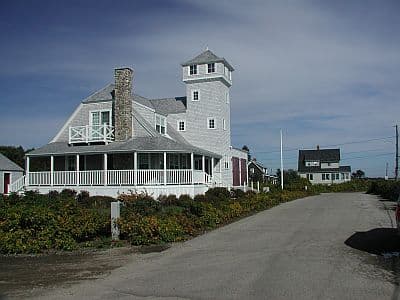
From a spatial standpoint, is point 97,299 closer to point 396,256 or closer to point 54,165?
point 396,256

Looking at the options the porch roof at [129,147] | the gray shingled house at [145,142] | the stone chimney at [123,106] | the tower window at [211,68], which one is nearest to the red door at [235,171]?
the gray shingled house at [145,142]

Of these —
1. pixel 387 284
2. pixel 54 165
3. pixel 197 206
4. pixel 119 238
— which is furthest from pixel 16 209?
pixel 54 165

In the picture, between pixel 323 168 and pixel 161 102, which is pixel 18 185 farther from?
pixel 323 168

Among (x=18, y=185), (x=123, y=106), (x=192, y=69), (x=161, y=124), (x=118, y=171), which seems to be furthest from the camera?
(x=192, y=69)

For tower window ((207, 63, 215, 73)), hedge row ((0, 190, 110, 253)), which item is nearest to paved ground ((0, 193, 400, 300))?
hedge row ((0, 190, 110, 253))

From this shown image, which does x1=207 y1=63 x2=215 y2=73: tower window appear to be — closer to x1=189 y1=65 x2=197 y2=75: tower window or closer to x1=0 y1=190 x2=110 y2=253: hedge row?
x1=189 y1=65 x2=197 y2=75: tower window

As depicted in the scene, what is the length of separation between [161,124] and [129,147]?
7.26 metres

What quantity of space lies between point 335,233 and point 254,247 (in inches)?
146

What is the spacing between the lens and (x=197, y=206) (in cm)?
1692

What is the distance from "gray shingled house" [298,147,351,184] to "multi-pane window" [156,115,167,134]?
54501mm

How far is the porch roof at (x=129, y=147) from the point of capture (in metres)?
27.9

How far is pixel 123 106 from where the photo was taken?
3016cm

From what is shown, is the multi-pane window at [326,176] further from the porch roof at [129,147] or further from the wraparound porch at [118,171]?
the porch roof at [129,147]

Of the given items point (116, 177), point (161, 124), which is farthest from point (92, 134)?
point (161, 124)
